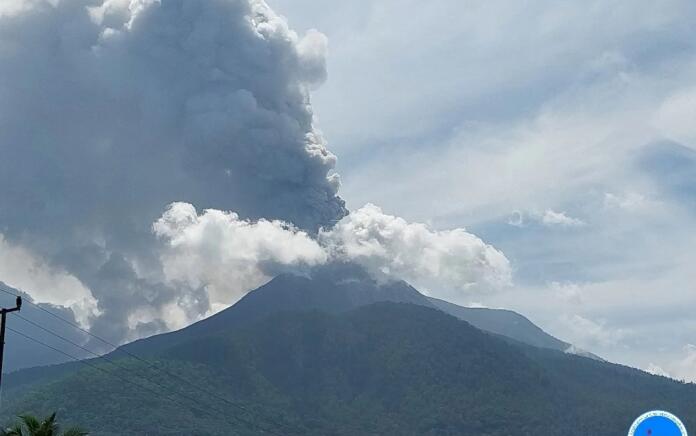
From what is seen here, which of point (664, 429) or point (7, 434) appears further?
point (7, 434)

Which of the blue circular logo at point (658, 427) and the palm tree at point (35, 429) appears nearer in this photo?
the blue circular logo at point (658, 427)

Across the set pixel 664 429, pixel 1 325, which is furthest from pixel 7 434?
pixel 664 429

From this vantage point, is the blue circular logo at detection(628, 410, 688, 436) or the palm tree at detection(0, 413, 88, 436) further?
the palm tree at detection(0, 413, 88, 436)

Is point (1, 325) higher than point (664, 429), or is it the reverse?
point (1, 325)

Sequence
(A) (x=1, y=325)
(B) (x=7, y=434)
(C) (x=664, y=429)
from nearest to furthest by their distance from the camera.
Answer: (C) (x=664, y=429)
(B) (x=7, y=434)
(A) (x=1, y=325)

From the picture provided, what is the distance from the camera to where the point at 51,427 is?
40.8m

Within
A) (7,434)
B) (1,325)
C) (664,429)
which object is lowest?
(664,429)

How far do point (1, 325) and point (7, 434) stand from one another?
18.6 ft

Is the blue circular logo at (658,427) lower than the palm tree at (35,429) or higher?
lower

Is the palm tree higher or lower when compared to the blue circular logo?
higher

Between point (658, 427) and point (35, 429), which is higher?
point (35, 429)

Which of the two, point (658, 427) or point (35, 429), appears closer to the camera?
point (658, 427)

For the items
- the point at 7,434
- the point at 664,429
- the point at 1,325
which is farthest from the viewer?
the point at 1,325

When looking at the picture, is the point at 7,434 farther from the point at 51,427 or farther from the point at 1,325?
the point at 1,325
